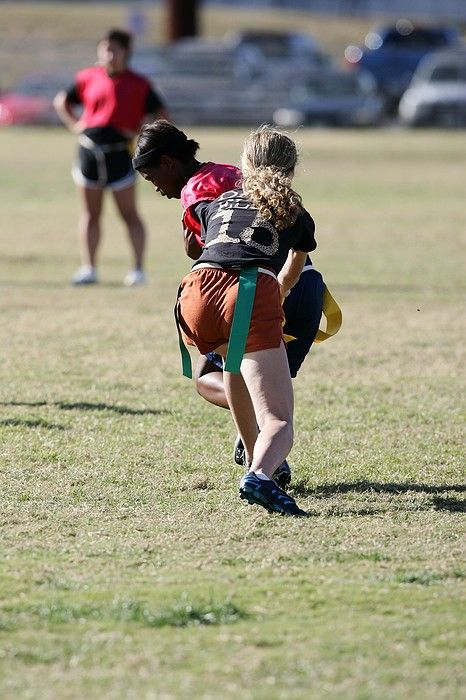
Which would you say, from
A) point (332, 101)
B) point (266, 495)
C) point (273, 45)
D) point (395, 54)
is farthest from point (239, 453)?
point (273, 45)

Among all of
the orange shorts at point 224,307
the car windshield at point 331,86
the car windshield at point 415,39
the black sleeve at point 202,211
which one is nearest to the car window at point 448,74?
the car windshield at point 331,86

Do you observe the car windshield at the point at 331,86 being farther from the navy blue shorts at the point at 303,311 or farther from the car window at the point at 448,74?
the navy blue shorts at the point at 303,311

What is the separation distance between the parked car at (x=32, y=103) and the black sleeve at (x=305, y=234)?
92.4ft

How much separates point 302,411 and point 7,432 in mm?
1654

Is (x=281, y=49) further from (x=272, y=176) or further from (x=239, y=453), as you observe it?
(x=272, y=176)

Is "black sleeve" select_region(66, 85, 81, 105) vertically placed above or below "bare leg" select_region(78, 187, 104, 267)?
above

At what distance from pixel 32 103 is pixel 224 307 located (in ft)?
93.8

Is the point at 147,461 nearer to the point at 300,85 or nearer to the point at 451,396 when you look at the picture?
the point at 451,396

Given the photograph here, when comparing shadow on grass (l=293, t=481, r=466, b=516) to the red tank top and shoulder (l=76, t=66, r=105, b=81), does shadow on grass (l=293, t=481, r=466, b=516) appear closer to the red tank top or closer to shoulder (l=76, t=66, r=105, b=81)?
the red tank top

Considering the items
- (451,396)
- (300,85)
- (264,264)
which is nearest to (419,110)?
(300,85)

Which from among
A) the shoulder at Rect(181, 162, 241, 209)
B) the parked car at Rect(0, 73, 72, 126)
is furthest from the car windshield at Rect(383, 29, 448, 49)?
the shoulder at Rect(181, 162, 241, 209)

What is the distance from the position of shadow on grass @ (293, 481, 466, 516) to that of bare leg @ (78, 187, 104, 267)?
20.4 feet

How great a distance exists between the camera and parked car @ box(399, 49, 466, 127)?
33.2 metres

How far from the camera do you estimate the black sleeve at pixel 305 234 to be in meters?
5.37
